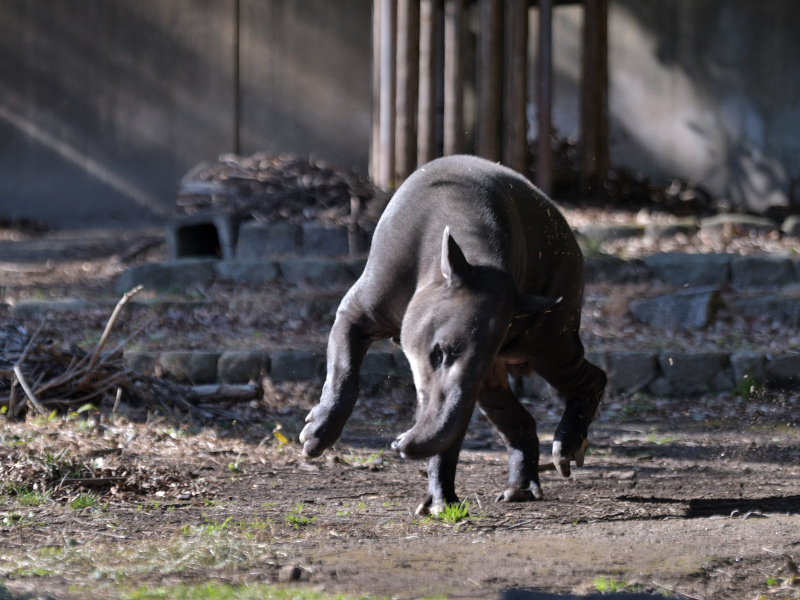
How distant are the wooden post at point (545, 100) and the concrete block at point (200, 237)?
3291mm

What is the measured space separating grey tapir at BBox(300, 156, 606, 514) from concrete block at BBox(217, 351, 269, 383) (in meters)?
2.84

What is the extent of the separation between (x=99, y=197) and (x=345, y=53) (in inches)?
151

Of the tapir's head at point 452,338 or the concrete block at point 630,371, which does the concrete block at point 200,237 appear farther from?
the tapir's head at point 452,338

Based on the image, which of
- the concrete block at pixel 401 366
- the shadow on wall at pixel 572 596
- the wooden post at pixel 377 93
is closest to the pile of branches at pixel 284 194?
the wooden post at pixel 377 93

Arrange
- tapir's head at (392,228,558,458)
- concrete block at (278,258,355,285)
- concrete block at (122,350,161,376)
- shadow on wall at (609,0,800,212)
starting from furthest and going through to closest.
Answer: shadow on wall at (609,0,800,212)
concrete block at (278,258,355,285)
concrete block at (122,350,161,376)
tapir's head at (392,228,558,458)

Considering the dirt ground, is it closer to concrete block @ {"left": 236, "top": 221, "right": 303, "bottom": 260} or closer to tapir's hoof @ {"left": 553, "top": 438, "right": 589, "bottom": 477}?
tapir's hoof @ {"left": 553, "top": 438, "right": 589, "bottom": 477}

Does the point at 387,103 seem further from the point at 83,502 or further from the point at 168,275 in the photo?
the point at 83,502

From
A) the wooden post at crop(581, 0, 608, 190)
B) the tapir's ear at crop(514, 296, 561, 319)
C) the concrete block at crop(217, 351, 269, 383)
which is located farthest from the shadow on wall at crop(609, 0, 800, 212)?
the tapir's ear at crop(514, 296, 561, 319)

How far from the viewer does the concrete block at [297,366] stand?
708cm

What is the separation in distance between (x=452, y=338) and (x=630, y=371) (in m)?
3.94

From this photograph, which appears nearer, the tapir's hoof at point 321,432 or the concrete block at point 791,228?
the tapir's hoof at point 321,432

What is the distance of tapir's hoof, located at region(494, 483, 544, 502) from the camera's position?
4.46 meters

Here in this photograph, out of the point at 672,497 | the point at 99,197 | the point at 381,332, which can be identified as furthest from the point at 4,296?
the point at 672,497

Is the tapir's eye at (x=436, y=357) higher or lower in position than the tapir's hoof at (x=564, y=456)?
higher
